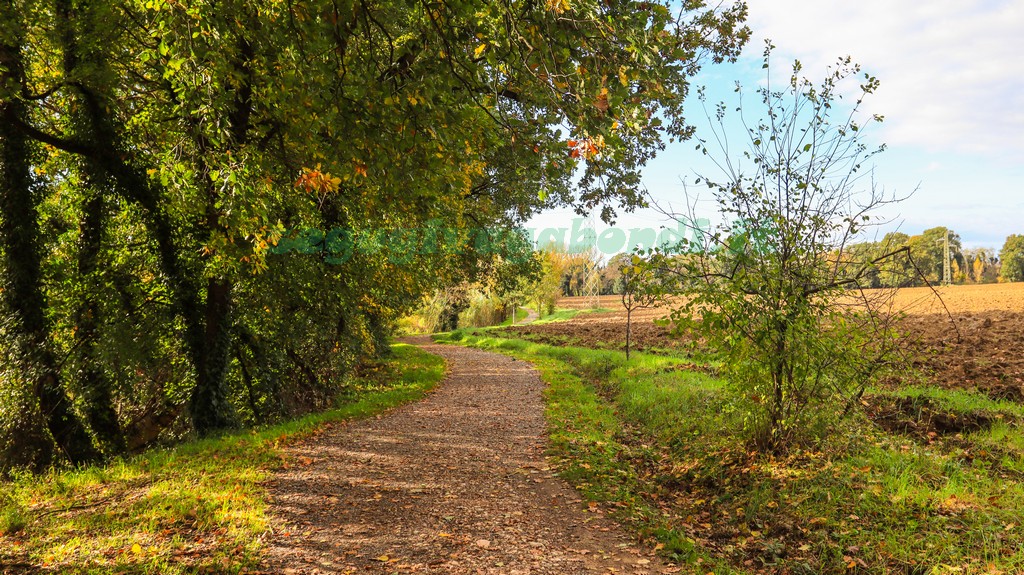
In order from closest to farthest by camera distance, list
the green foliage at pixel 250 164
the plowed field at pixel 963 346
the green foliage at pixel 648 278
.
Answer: the green foliage at pixel 250 164
the green foliage at pixel 648 278
the plowed field at pixel 963 346

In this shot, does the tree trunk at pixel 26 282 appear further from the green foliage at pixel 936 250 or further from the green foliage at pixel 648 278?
the green foliage at pixel 936 250

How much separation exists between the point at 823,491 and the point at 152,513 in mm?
7017

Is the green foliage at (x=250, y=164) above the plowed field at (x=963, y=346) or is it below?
above

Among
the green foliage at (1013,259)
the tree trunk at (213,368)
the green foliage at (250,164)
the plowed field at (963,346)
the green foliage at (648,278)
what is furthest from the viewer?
the green foliage at (1013,259)

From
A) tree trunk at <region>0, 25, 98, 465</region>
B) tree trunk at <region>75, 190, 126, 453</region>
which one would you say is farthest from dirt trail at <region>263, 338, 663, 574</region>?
tree trunk at <region>0, 25, 98, 465</region>

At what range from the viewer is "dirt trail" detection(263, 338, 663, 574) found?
14.2ft

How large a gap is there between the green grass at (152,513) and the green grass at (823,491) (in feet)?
12.8

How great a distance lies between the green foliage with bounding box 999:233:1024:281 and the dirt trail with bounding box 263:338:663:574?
96309 millimetres

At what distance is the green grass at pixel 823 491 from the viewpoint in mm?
4125

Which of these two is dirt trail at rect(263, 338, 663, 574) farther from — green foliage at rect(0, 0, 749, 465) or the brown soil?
the brown soil

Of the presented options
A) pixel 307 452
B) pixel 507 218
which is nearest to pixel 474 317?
pixel 507 218

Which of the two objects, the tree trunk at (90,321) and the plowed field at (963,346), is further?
the tree trunk at (90,321)

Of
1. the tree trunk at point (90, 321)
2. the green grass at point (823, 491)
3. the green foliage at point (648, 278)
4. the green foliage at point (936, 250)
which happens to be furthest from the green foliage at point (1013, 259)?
the tree trunk at point (90, 321)

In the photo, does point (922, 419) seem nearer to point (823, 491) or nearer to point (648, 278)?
point (823, 491)
